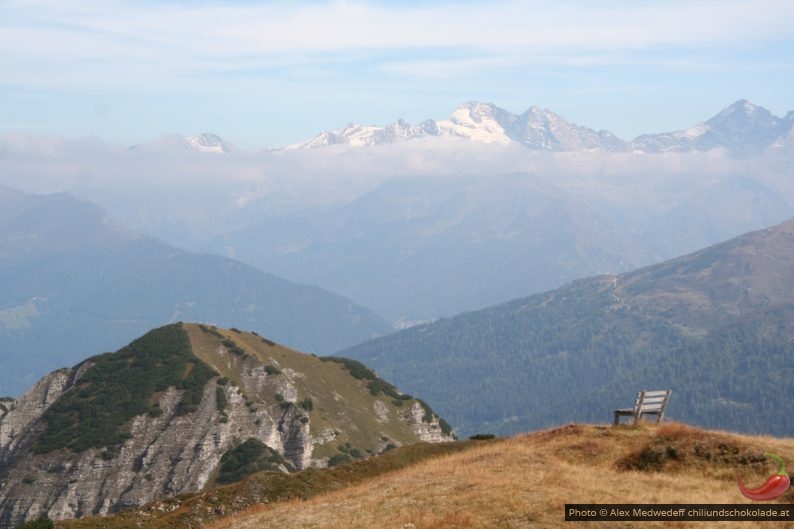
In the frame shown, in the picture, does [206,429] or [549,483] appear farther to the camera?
[206,429]

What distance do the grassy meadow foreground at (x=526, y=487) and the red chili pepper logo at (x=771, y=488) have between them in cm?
34

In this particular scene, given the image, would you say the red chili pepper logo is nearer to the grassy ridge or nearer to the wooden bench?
the wooden bench

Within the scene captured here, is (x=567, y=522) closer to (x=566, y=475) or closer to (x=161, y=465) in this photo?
(x=566, y=475)

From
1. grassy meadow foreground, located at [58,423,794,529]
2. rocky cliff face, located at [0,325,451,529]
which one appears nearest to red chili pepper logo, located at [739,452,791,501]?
grassy meadow foreground, located at [58,423,794,529]

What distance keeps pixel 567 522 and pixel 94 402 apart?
13357 centimetres

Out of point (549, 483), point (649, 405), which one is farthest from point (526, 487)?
point (649, 405)

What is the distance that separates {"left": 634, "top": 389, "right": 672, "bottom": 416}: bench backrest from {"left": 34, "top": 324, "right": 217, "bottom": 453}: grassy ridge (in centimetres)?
11037

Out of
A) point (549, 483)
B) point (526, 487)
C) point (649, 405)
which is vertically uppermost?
point (649, 405)

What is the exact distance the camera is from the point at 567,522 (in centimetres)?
3706

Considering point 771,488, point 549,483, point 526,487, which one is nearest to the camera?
point 771,488

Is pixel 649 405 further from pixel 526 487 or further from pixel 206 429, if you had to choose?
pixel 206 429

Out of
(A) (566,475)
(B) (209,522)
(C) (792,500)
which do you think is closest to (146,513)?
(B) (209,522)

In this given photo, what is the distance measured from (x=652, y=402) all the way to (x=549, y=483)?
14.7m

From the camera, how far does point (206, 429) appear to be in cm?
15075
